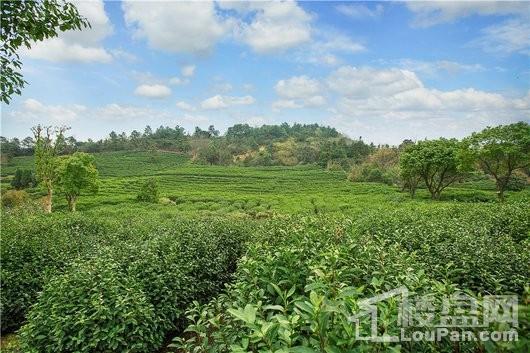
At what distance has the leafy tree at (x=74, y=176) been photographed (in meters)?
35.1

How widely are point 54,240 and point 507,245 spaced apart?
31.3ft

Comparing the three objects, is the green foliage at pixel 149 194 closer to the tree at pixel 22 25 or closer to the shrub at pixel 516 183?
the tree at pixel 22 25

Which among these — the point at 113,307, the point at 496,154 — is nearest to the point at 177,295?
the point at 113,307

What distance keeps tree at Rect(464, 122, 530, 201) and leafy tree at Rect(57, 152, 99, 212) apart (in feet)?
119

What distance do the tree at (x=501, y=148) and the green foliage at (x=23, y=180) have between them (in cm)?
5728

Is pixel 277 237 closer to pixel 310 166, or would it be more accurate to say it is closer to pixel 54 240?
pixel 54 240

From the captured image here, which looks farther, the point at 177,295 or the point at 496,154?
the point at 496,154

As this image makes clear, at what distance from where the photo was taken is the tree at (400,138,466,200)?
3372cm

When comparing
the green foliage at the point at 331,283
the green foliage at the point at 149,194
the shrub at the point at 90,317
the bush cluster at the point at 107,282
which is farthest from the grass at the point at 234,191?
the shrub at the point at 90,317

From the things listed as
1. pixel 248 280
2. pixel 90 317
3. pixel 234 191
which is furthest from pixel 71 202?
pixel 248 280

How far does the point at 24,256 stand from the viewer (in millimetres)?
8102

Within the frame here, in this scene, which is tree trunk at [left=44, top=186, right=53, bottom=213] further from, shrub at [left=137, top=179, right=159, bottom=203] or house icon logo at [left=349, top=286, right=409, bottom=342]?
house icon logo at [left=349, top=286, right=409, bottom=342]


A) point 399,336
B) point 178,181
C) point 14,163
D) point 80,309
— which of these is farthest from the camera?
point 14,163

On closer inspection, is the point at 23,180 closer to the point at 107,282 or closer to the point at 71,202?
the point at 71,202
